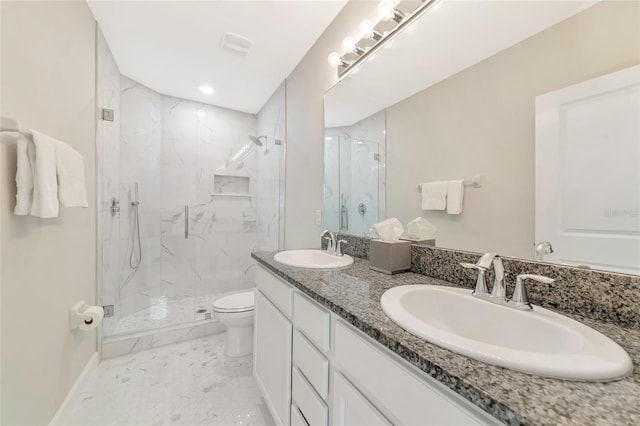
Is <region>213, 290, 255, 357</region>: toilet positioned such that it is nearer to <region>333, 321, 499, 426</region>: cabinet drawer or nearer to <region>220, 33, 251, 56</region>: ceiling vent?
<region>333, 321, 499, 426</region>: cabinet drawer

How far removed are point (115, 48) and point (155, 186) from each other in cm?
127

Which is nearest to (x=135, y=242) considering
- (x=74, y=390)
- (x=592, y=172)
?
(x=74, y=390)

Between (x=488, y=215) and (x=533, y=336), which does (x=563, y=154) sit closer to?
(x=488, y=215)

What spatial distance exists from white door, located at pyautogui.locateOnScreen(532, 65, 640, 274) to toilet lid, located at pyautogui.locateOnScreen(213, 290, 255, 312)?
5.83 ft

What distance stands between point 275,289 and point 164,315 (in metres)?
1.83

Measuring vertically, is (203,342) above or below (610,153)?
Answer: below

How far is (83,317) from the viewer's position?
1414 mm

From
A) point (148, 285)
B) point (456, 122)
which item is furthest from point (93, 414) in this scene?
point (456, 122)

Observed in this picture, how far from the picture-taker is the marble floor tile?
1.35 metres

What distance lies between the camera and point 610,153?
2.10 ft

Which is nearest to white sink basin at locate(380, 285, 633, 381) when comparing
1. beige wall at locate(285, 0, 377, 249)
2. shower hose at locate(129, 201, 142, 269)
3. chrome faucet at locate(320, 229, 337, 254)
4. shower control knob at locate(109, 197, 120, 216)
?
chrome faucet at locate(320, 229, 337, 254)

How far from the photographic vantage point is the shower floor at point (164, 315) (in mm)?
2090

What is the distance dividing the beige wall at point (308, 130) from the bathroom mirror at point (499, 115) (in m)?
0.49

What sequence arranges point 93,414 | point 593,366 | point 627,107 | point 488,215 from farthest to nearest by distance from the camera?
point 93,414
point 488,215
point 627,107
point 593,366
